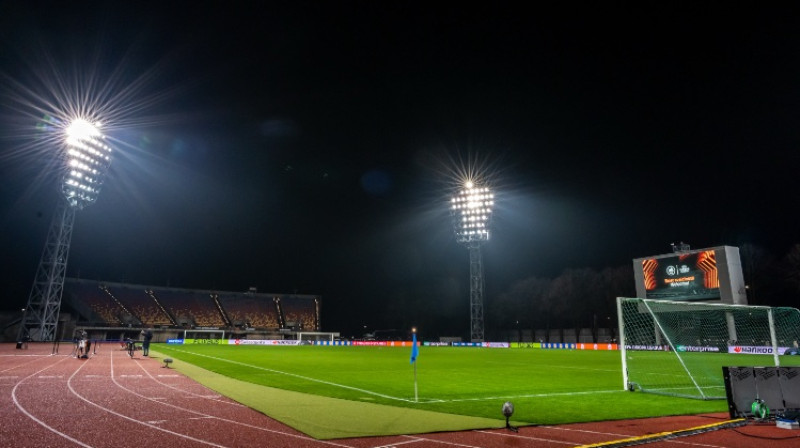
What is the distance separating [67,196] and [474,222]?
46.9m

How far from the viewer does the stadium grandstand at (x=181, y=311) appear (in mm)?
65062

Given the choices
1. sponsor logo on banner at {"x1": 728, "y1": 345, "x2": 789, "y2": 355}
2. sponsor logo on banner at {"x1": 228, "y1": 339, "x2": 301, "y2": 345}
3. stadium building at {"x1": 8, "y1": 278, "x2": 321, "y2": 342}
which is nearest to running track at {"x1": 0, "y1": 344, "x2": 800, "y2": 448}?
sponsor logo on banner at {"x1": 728, "y1": 345, "x2": 789, "y2": 355}

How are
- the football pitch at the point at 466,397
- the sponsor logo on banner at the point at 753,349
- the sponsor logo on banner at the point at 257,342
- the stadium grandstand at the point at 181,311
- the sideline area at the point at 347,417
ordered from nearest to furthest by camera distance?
the sideline area at the point at 347,417
the football pitch at the point at 466,397
the sponsor logo on banner at the point at 753,349
the stadium grandstand at the point at 181,311
the sponsor logo on banner at the point at 257,342

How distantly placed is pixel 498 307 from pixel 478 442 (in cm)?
8269

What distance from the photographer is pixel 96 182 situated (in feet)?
158

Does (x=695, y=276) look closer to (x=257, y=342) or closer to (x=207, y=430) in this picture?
(x=207, y=430)

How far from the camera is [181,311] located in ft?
252

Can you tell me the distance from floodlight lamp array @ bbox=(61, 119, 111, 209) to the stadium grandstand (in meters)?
19.4

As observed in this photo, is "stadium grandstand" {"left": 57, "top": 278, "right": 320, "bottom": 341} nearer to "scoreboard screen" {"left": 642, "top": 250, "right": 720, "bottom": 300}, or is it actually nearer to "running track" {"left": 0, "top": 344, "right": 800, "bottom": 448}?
"scoreboard screen" {"left": 642, "top": 250, "right": 720, "bottom": 300}

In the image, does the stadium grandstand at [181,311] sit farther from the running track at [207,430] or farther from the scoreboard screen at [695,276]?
the running track at [207,430]

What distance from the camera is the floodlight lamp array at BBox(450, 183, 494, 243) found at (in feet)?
196

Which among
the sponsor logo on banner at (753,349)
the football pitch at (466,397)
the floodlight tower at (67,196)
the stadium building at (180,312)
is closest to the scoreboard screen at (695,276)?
the sponsor logo on banner at (753,349)

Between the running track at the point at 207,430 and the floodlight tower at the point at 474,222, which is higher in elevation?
the floodlight tower at the point at 474,222

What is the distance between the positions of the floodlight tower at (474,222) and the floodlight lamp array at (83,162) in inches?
1689
